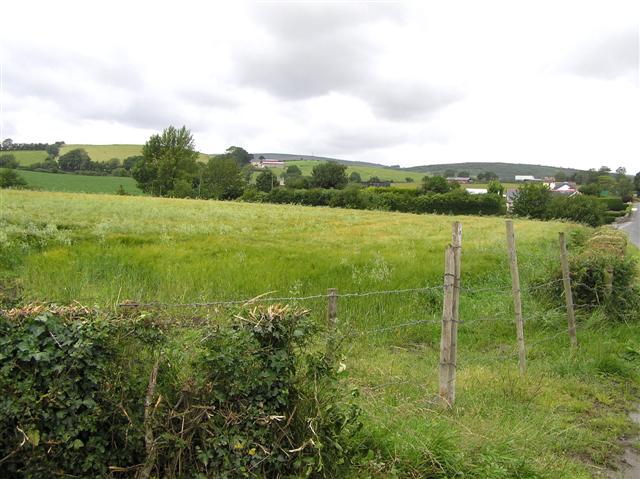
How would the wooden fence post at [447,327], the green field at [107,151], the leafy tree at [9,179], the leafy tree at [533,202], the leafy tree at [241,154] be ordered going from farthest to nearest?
1. the leafy tree at [241,154]
2. the green field at [107,151]
3. the leafy tree at [9,179]
4. the leafy tree at [533,202]
5. the wooden fence post at [447,327]

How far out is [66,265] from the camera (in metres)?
11.5

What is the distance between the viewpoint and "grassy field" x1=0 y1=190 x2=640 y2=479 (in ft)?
14.2

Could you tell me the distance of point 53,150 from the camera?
397 feet

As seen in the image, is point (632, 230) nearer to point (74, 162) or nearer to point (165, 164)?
point (165, 164)

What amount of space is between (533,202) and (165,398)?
63.4 m

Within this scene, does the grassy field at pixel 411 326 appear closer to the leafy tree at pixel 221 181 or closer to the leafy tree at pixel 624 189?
the leafy tree at pixel 221 181

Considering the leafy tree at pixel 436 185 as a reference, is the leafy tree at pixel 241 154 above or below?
above

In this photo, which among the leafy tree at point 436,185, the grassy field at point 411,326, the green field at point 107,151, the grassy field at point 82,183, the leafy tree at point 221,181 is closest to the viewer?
the grassy field at point 411,326

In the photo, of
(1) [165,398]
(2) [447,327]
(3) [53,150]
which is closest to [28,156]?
(3) [53,150]

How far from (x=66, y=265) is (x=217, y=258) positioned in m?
3.67

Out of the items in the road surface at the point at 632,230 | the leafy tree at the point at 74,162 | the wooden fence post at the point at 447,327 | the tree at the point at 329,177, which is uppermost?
the leafy tree at the point at 74,162

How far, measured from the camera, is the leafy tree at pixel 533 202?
5953 cm

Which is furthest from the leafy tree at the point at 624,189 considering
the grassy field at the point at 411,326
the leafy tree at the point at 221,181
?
the grassy field at the point at 411,326

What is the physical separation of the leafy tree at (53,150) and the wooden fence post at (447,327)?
12579 cm
